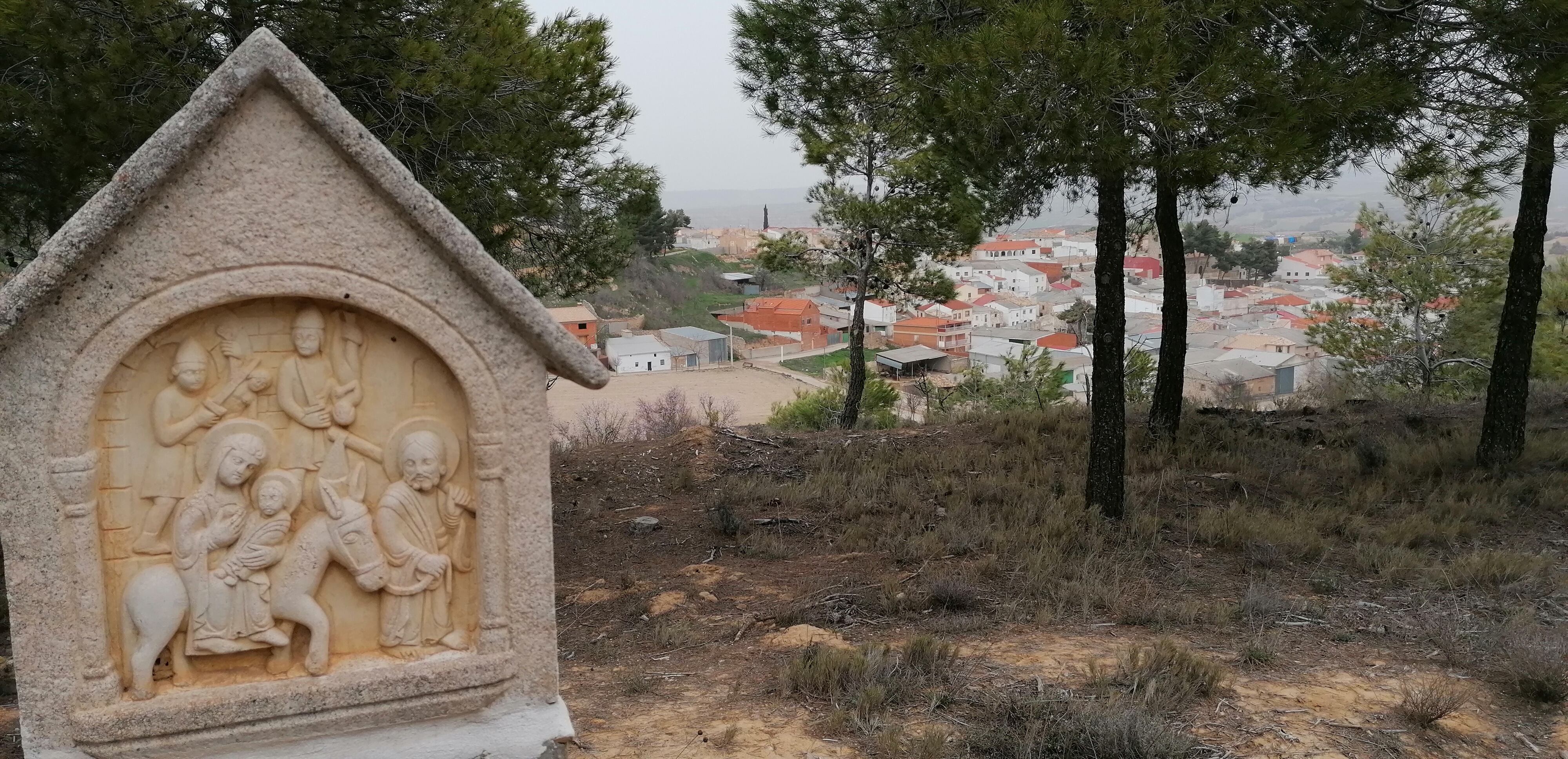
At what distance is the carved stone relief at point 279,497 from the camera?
10.0 feet

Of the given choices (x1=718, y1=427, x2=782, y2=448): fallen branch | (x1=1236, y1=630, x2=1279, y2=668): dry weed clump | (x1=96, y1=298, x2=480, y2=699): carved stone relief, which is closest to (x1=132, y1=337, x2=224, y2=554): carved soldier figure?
(x1=96, y1=298, x2=480, y2=699): carved stone relief

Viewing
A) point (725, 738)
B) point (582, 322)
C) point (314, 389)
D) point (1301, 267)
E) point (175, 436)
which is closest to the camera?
point (175, 436)

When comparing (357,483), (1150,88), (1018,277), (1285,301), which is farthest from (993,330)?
(357,483)

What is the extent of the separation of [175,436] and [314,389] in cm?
40

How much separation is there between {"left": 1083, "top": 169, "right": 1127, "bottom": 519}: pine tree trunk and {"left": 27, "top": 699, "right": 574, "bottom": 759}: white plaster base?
498 centimetres

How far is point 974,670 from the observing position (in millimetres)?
4578

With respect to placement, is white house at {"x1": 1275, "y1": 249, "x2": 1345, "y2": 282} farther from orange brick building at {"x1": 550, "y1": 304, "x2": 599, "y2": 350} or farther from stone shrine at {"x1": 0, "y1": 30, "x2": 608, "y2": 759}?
stone shrine at {"x1": 0, "y1": 30, "x2": 608, "y2": 759}

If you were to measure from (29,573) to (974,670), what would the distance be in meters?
3.45

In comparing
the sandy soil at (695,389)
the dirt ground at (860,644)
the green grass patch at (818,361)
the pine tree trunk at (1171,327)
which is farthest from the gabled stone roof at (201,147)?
the green grass patch at (818,361)

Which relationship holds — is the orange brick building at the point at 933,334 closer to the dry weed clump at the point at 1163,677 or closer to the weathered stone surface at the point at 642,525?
the weathered stone surface at the point at 642,525

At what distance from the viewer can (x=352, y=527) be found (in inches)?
125

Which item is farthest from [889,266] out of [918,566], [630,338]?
[630,338]

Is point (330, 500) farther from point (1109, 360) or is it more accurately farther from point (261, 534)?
point (1109, 360)

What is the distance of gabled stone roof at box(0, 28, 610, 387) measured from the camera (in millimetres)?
2777
